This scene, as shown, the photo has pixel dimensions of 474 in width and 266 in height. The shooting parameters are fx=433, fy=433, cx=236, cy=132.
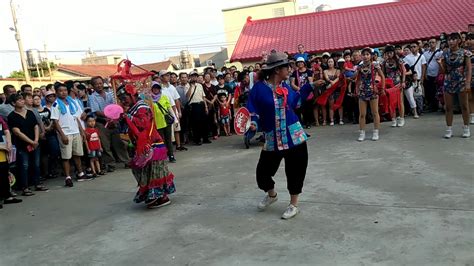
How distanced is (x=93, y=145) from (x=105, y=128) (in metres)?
0.61

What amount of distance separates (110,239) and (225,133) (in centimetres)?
672

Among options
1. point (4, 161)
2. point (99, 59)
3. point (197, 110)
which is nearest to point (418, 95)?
point (197, 110)

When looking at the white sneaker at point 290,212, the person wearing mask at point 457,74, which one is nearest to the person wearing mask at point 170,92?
the white sneaker at point 290,212

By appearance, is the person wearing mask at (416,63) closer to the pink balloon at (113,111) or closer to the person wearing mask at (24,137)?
the pink balloon at (113,111)

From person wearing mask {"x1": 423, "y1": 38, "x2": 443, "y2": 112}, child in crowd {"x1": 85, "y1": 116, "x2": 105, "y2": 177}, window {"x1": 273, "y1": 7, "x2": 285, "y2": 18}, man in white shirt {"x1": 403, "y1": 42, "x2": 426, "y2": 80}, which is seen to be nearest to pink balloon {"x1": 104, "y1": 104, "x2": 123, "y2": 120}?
child in crowd {"x1": 85, "y1": 116, "x2": 105, "y2": 177}

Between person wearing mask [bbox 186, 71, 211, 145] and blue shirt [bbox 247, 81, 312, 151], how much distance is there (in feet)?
17.6

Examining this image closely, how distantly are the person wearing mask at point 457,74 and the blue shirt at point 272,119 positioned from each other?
158 inches

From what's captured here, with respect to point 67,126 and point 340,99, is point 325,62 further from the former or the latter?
point 67,126

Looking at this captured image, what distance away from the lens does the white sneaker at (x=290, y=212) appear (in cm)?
452

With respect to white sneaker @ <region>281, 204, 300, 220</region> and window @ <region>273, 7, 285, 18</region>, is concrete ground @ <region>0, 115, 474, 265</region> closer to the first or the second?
white sneaker @ <region>281, 204, 300, 220</region>

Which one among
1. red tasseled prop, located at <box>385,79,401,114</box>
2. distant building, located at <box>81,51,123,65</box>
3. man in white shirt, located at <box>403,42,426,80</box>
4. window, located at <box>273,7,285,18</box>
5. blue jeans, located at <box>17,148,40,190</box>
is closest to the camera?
blue jeans, located at <box>17,148,40,190</box>

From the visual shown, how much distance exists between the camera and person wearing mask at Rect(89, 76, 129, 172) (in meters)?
8.12

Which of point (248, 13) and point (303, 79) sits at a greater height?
point (248, 13)

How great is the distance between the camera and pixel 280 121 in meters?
4.53
